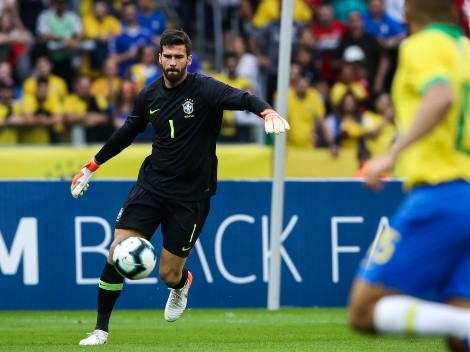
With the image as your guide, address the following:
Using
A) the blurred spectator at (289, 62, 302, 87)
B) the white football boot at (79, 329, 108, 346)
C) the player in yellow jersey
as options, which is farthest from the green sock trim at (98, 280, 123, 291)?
the blurred spectator at (289, 62, 302, 87)

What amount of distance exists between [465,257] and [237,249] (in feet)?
26.7

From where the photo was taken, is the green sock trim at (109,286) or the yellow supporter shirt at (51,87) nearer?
the green sock trim at (109,286)

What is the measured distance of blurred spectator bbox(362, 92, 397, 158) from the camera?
17.2 meters

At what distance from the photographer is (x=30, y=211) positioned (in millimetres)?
13406

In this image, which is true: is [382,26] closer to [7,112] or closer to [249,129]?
[249,129]

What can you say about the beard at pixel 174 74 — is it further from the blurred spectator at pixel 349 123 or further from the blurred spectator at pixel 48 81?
the blurred spectator at pixel 349 123

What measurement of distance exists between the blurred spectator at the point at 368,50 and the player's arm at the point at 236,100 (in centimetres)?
908

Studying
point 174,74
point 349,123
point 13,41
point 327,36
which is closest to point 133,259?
point 174,74

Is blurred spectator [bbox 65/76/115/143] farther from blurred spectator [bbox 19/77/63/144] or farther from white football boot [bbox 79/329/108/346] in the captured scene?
white football boot [bbox 79/329/108/346]

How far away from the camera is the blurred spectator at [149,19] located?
1881 cm

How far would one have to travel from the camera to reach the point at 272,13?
19672 mm


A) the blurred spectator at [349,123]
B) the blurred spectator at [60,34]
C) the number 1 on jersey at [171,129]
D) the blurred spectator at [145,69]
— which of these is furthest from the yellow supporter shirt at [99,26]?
the number 1 on jersey at [171,129]

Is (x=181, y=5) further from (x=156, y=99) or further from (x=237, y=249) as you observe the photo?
(x=156, y=99)

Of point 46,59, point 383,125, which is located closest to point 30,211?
point 46,59
